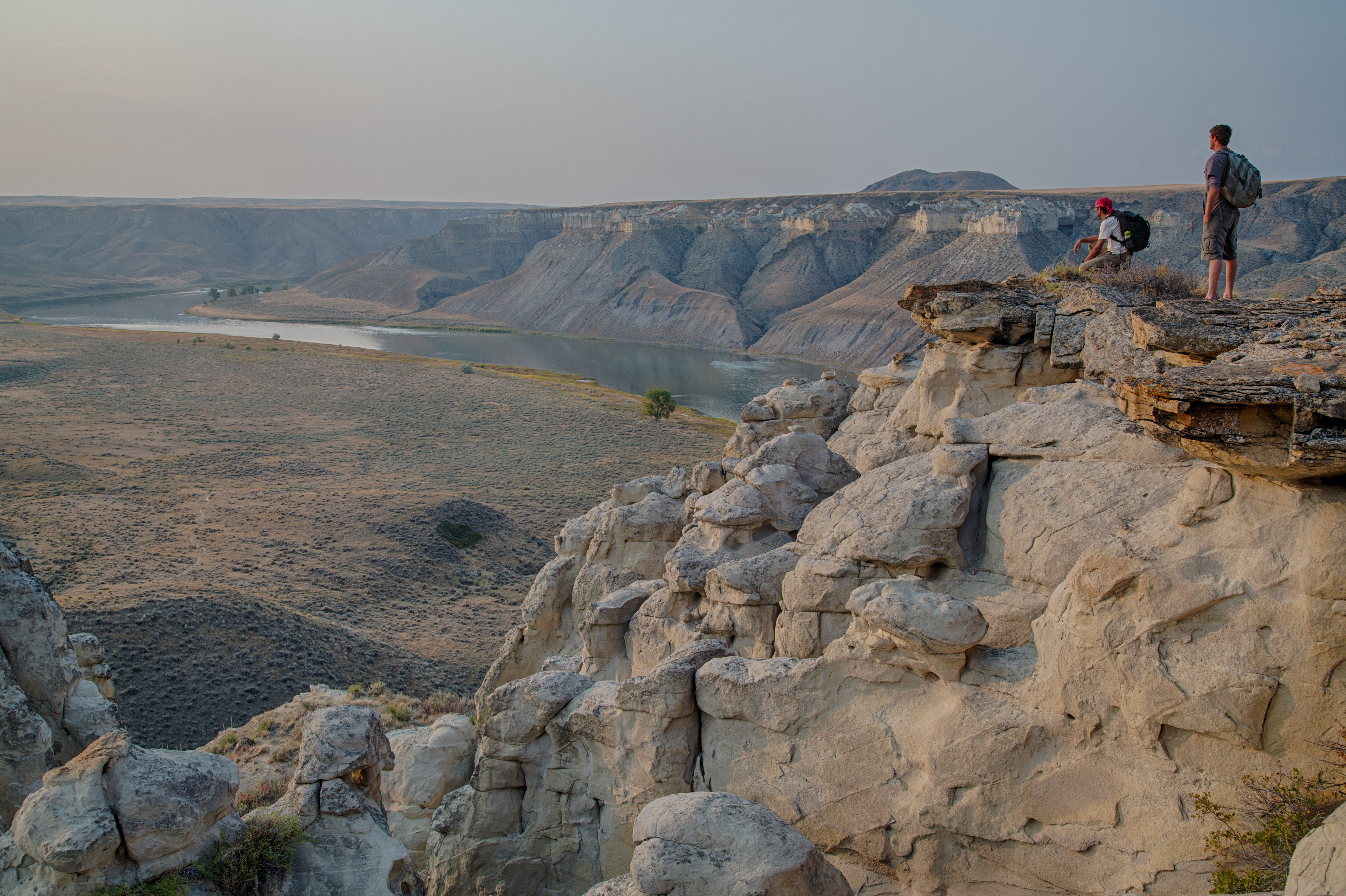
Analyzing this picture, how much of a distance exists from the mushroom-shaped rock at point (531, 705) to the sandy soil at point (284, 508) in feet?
36.8

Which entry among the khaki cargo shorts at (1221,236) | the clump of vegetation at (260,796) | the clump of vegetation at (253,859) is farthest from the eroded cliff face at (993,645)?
the clump of vegetation at (260,796)

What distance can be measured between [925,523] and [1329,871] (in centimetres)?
523

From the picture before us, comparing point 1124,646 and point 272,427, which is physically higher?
point 1124,646

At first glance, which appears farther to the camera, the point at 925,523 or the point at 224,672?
the point at 224,672

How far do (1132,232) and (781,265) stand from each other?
137m

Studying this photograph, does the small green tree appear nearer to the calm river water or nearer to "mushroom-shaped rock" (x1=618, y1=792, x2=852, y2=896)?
the calm river water

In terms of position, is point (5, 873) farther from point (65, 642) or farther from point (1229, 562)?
point (1229, 562)

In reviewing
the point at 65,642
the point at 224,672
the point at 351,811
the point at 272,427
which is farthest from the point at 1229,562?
the point at 272,427

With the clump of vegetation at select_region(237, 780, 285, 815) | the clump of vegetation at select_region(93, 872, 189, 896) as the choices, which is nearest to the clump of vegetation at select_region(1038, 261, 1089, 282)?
the clump of vegetation at select_region(93, 872, 189, 896)

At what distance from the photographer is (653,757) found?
391 inches

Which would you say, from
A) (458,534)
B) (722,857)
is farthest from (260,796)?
(458,534)

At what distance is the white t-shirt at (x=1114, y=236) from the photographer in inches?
547

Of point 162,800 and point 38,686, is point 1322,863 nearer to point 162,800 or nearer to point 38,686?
point 162,800

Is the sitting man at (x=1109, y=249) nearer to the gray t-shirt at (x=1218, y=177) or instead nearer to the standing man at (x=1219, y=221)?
the standing man at (x=1219, y=221)
